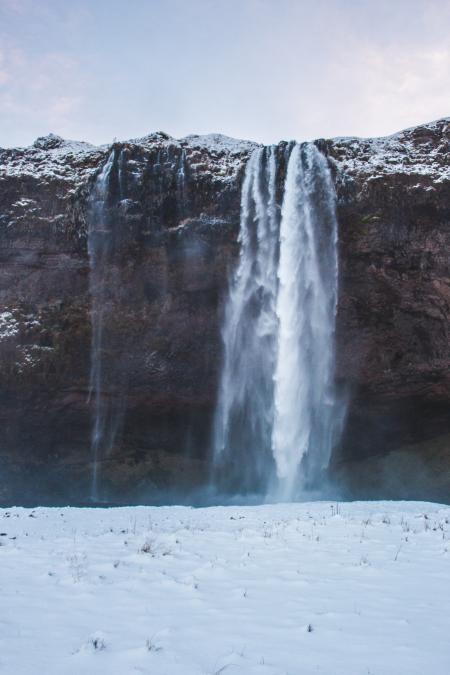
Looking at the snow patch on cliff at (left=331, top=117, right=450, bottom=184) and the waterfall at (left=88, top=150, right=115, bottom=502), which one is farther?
the waterfall at (left=88, top=150, right=115, bottom=502)

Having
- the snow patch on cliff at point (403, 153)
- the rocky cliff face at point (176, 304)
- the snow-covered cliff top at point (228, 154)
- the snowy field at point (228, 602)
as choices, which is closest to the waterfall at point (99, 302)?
the rocky cliff face at point (176, 304)

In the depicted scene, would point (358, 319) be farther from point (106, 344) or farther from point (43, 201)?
point (43, 201)

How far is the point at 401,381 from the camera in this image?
23625mm

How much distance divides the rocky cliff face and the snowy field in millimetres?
14534

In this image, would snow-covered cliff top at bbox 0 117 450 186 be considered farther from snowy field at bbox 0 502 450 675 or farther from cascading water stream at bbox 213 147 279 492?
snowy field at bbox 0 502 450 675

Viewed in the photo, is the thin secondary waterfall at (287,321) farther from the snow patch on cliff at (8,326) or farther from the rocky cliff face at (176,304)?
the snow patch on cliff at (8,326)

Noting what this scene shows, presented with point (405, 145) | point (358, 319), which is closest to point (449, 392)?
point (358, 319)

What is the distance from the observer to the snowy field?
11.7 feet

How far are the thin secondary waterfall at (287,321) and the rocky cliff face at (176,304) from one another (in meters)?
0.65

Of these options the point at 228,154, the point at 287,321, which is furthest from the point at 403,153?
the point at 287,321

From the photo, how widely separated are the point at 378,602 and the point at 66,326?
20.7 metres

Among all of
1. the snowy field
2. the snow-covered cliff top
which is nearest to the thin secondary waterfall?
the snow-covered cliff top

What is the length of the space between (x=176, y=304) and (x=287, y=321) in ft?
16.0

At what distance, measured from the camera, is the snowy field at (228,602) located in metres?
3.57
